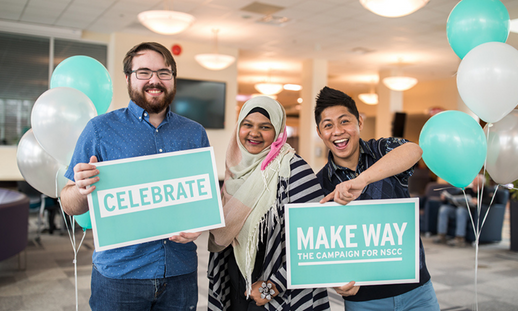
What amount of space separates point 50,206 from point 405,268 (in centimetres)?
605

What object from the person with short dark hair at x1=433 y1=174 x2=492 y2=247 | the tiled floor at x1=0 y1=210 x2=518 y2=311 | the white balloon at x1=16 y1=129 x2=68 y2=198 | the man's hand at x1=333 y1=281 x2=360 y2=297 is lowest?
the tiled floor at x1=0 y1=210 x2=518 y2=311

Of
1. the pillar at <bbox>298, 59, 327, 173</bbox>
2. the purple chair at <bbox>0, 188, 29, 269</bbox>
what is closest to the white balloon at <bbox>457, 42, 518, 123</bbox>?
the purple chair at <bbox>0, 188, 29, 269</bbox>

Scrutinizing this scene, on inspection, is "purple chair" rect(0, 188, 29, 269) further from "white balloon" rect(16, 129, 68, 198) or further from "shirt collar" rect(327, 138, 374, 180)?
"shirt collar" rect(327, 138, 374, 180)

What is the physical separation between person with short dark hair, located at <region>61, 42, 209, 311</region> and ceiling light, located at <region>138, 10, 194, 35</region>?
397 centimetres

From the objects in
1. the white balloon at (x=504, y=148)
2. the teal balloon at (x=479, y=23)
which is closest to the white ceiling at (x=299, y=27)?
the teal balloon at (x=479, y=23)

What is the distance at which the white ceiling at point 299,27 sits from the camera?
5867 mm

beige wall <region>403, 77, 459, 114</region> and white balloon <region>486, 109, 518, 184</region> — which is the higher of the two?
beige wall <region>403, 77, 459, 114</region>

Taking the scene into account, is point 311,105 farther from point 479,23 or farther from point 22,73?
point 479,23

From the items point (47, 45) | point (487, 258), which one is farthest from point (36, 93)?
point (487, 258)

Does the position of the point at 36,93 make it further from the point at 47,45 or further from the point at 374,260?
A: the point at 374,260

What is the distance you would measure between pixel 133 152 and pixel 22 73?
7063 millimetres

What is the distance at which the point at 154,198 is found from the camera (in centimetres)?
150

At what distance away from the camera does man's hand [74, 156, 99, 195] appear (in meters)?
1.38

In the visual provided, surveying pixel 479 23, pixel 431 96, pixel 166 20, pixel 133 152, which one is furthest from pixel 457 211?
pixel 431 96
